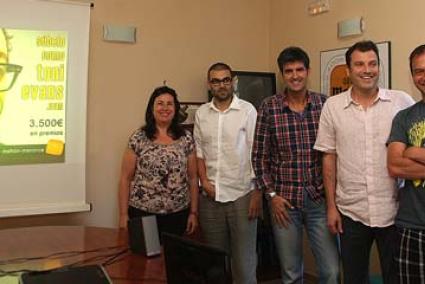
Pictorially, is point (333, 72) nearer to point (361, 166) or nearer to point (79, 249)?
point (361, 166)

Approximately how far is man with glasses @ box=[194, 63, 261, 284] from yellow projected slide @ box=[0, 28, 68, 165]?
3.55 feet

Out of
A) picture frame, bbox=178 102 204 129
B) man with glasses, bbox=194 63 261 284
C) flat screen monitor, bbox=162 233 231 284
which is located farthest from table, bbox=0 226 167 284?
picture frame, bbox=178 102 204 129

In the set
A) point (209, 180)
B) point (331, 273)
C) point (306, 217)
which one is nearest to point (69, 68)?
point (209, 180)

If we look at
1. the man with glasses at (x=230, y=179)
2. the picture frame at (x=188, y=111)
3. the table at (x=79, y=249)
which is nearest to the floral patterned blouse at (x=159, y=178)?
the man with glasses at (x=230, y=179)

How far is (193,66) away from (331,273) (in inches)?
82.0

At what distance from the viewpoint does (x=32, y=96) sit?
306cm

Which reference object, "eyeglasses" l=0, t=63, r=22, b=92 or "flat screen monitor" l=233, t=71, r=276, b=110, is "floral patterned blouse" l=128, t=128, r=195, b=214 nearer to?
"eyeglasses" l=0, t=63, r=22, b=92

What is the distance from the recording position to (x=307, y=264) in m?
3.70

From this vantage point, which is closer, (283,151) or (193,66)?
(283,151)

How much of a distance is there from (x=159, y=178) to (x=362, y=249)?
119cm

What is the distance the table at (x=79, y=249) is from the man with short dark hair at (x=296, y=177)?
0.70m

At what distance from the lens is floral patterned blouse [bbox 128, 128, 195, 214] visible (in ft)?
8.91

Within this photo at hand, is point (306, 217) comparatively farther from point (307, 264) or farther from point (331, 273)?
point (307, 264)

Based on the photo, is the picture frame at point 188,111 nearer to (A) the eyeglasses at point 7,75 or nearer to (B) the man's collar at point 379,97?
(A) the eyeglasses at point 7,75
